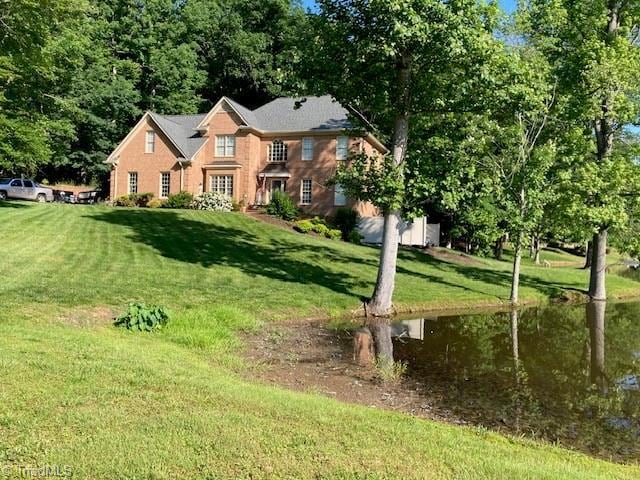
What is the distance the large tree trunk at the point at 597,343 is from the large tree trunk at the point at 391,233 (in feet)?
17.6

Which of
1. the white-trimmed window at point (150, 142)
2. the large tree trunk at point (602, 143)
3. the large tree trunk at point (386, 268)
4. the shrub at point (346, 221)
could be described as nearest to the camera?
the large tree trunk at point (386, 268)

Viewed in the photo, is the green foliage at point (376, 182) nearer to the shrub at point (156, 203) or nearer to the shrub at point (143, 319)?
the shrub at point (143, 319)

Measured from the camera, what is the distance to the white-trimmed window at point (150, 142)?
3941cm

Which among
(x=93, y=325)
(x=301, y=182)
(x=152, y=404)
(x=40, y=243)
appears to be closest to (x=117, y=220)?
(x=40, y=243)

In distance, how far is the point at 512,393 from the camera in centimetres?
925

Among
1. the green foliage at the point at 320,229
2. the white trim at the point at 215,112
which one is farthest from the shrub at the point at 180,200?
the green foliage at the point at 320,229

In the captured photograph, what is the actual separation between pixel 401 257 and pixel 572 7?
13079 mm

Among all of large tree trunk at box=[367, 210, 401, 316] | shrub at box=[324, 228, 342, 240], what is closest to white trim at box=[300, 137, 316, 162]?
shrub at box=[324, 228, 342, 240]

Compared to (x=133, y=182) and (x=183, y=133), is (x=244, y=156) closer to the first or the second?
(x=183, y=133)

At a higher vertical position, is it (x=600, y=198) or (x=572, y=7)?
(x=572, y=7)

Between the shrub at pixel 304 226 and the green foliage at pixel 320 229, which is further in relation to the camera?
the green foliage at pixel 320 229

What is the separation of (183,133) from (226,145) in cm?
433

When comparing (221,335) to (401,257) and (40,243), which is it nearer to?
(40,243)

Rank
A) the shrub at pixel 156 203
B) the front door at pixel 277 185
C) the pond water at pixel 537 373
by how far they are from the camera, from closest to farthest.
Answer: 1. the pond water at pixel 537 373
2. the shrub at pixel 156 203
3. the front door at pixel 277 185
